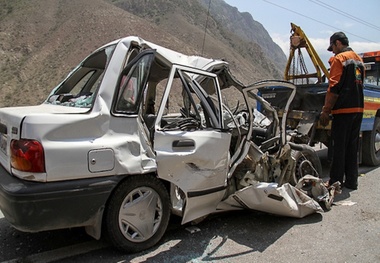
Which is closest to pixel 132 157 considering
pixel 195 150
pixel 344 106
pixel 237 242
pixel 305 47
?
pixel 195 150

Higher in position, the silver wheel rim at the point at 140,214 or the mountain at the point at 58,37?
the mountain at the point at 58,37

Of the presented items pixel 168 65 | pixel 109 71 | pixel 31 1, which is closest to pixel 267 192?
pixel 168 65

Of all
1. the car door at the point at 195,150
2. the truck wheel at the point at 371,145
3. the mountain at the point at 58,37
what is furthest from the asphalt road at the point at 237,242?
the mountain at the point at 58,37

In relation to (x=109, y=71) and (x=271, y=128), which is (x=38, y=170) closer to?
(x=109, y=71)

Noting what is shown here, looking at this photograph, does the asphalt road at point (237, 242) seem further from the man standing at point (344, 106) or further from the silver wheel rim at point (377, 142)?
the silver wheel rim at point (377, 142)

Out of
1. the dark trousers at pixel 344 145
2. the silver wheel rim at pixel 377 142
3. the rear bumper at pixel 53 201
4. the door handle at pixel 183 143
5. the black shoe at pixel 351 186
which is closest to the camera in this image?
the rear bumper at pixel 53 201

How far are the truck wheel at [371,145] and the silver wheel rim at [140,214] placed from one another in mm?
5464

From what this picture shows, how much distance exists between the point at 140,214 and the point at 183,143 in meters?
0.81

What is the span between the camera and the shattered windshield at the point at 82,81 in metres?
3.86

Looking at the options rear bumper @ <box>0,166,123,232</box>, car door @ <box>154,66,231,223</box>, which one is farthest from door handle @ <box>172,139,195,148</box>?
rear bumper @ <box>0,166,123,232</box>

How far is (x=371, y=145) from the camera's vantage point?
720 centimetres

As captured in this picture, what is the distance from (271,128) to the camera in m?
4.81

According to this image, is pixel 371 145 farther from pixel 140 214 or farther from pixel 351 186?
pixel 140 214

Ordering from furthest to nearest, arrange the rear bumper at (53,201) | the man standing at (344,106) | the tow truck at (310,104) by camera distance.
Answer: the tow truck at (310,104), the man standing at (344,106), the rear bumper at (53,201)
